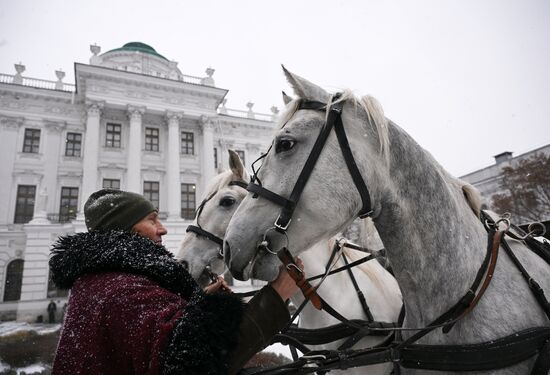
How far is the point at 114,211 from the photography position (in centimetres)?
165

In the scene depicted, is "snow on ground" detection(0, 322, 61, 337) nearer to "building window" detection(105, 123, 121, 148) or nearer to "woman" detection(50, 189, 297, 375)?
"building window" detection(105, 123, 121, 148)

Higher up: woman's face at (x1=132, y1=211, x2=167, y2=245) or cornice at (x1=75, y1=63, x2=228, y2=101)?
cornice at (x1=75, y1=63, x2=228, y2=101)

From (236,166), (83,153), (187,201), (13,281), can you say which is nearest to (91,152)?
Answer: (83,153)

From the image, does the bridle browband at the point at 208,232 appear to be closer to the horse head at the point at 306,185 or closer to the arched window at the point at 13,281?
the horse head at the point at 306,185

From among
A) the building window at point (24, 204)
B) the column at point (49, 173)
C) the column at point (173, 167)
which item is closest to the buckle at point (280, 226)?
the column at point (173, 167)

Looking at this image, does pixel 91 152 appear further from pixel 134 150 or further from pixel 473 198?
pixel 473 198

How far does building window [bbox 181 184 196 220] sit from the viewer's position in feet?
77.4

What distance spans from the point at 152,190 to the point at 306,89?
77.4 ft

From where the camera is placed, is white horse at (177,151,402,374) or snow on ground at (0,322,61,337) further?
snow on ground at (0,322,61,337)

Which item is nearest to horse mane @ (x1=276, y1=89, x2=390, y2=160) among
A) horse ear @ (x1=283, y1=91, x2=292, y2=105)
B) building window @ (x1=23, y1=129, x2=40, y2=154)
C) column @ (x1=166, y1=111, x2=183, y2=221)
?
horse ear @ (x1=283, y1=91, x2=292, y2=105)

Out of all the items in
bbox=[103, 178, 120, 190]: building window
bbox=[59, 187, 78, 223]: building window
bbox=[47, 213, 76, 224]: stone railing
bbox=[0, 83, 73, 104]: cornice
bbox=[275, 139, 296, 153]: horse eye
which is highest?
bbox=[0, 83, 73, 104]: cornice

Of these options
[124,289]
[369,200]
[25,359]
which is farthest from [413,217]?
[25,359]

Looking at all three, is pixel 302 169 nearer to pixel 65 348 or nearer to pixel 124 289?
pixel 124 289

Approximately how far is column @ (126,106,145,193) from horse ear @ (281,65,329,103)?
21997mm
